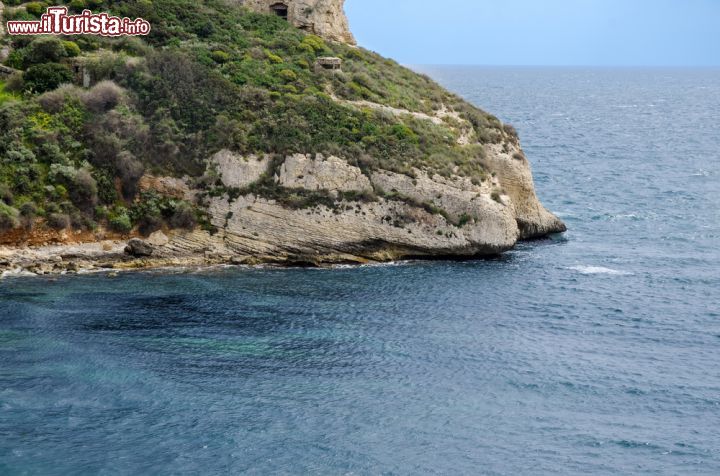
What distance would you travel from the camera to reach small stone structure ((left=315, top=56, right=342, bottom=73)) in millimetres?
90500

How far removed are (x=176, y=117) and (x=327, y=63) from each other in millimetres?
18244

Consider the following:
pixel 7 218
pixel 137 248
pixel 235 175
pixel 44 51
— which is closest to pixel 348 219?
pixel 235 175

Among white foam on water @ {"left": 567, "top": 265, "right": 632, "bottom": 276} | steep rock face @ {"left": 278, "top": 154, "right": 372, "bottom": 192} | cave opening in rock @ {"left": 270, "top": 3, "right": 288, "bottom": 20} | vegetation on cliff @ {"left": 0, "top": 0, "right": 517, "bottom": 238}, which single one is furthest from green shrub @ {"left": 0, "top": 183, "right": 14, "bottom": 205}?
white foam on water @ {"left": 567, "top": 265, "right": 632, "bottom": 276}

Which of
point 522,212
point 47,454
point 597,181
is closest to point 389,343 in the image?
point 47,454

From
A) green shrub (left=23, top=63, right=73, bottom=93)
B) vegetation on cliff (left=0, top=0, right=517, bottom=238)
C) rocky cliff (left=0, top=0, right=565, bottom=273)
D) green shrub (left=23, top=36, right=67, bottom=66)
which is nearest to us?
rocky cliff (left=0, top=0, right=565, bottom=273)

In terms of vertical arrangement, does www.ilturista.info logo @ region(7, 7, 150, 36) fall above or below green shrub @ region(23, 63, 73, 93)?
above

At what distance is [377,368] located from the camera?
5216cm

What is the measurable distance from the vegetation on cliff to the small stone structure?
0.73 m

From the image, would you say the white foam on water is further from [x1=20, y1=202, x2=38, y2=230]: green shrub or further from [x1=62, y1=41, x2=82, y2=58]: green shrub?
[x1=62, y1=41, x2=82, y2=58]: green shrub

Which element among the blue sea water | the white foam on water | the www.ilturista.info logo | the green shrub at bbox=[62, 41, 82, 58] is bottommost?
the blue sea water

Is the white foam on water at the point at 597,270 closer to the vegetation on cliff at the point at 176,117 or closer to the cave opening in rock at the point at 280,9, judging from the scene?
the vegetation on cliff at the point at 176,117

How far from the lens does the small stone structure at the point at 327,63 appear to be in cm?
9050

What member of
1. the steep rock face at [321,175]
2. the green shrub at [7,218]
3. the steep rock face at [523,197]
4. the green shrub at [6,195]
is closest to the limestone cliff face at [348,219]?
the steep rock face at [321,175]

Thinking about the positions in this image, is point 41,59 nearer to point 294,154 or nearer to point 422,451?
point 294,154
